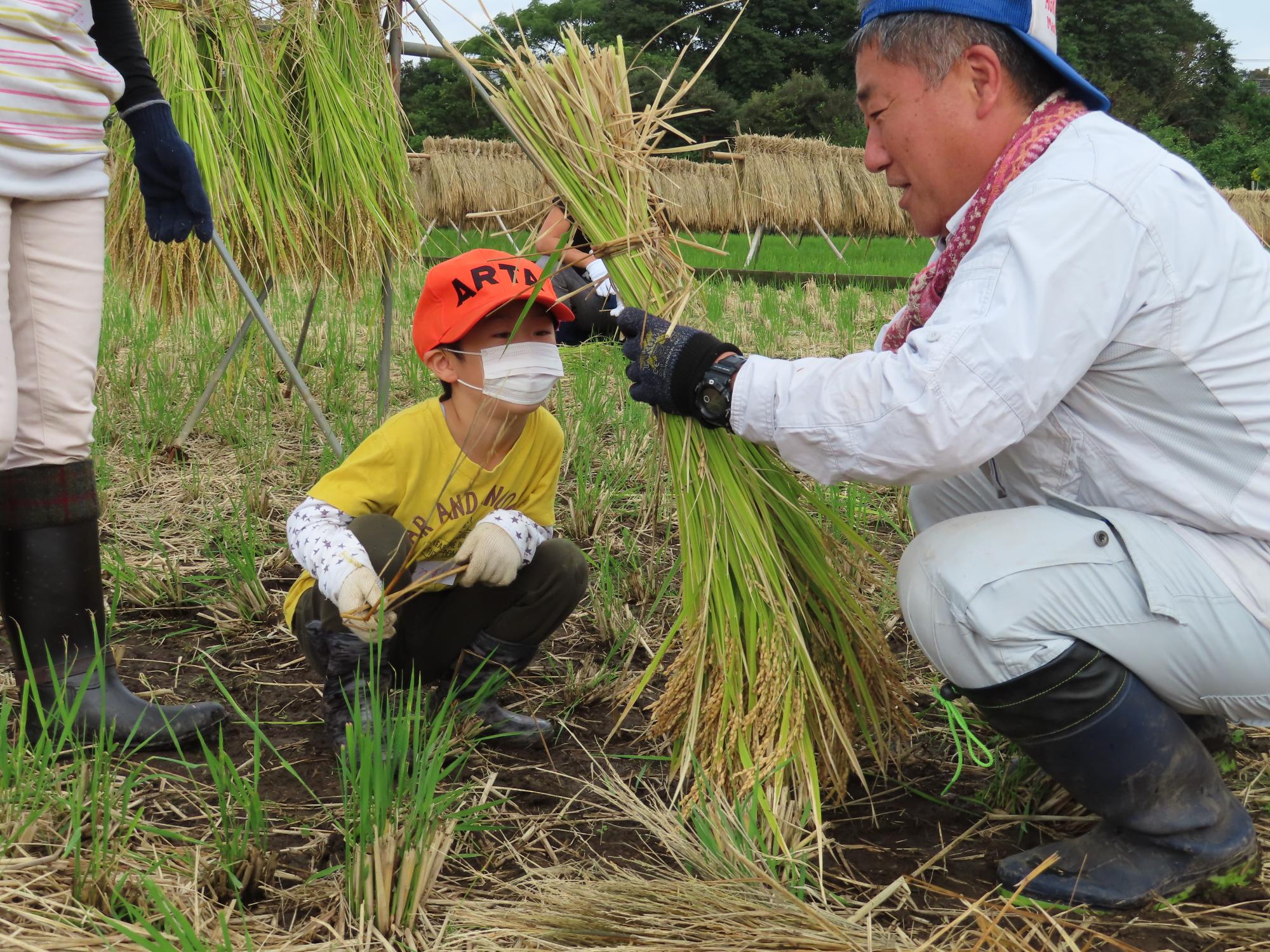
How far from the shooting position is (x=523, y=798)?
72.2 inches

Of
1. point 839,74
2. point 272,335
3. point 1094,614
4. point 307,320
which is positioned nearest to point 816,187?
point 307,320

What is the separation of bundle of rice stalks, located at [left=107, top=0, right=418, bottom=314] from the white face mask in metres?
1.25

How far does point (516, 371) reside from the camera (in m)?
1.94

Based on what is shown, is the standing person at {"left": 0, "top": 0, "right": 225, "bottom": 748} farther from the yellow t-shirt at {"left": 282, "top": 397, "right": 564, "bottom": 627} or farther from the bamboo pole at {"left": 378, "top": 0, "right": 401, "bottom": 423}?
the bamboo pole at {"left": 378, "top": 0, "right": 401, "bottom": 423}

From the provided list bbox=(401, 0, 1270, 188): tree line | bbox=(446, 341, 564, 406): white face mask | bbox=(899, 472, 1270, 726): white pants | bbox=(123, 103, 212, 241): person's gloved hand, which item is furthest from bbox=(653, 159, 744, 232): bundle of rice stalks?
bbox=(899, 472, 1270, 726): white pants

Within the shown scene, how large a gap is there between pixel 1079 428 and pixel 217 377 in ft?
8.18

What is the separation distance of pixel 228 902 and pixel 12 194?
108cm

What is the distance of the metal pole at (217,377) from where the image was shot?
128 inches

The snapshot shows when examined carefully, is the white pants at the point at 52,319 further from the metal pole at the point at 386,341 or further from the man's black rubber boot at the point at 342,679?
the metal pole at the point at 386,341

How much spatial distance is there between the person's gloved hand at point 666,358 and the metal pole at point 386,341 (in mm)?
1505

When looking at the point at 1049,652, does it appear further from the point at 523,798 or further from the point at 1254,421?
the point at 523,798

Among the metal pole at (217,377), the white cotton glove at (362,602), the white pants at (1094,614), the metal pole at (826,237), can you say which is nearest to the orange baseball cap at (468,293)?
the white cotton glove at (362,602)

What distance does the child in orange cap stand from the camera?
6.24ft

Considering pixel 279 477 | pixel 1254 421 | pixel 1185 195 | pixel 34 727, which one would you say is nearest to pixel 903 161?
pixel 1185 195
